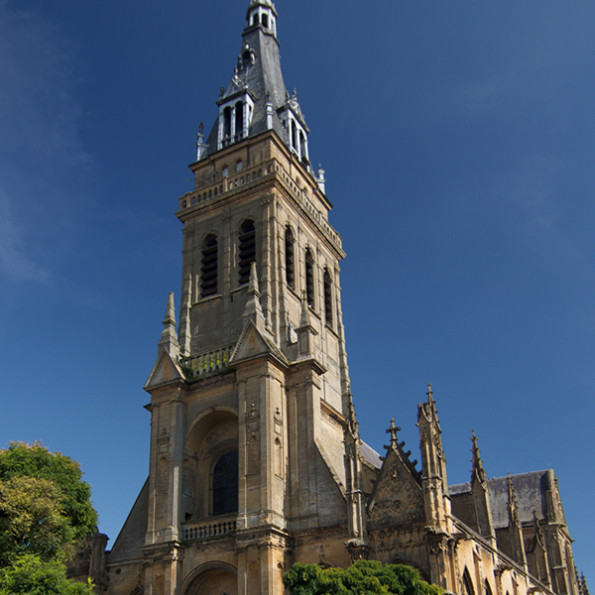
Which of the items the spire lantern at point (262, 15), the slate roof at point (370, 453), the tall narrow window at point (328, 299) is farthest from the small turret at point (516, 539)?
the spire lantern at point (262, 15)

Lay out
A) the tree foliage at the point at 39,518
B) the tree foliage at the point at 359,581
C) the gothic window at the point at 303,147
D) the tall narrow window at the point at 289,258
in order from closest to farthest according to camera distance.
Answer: the tree foliage at the point at 359,581 < the tree foliage at the point at 39,518 < the tall narrow window at the point at 289,258 < the gothic window at the point at 303,147

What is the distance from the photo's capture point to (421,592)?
22.9m

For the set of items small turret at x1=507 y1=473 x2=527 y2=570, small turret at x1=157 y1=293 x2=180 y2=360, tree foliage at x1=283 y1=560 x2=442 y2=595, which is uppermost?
small turret at x1=157 y1=293 x2=180 y2=360

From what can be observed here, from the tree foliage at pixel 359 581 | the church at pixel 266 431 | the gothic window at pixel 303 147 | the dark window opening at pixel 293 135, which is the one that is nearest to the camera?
the tree foliage at pixel 359 581

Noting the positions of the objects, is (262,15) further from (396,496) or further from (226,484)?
(396,496)

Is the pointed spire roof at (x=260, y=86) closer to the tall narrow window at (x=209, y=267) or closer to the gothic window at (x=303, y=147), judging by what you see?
the gothic window at (x=303, y=147)

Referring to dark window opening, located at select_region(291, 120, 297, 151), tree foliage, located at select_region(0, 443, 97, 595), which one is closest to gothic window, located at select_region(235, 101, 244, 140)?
dark window opening, located at select_region(291, 120, 297, 151)

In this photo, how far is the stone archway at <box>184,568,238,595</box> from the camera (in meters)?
29.2

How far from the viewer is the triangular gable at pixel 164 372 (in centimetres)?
3372

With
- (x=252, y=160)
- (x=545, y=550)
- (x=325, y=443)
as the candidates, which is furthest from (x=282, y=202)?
(x=545, y=550)

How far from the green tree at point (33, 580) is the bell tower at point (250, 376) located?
6.03 metres

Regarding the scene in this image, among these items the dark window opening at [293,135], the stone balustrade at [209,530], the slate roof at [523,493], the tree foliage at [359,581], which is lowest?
the tree foliage at [359,581]

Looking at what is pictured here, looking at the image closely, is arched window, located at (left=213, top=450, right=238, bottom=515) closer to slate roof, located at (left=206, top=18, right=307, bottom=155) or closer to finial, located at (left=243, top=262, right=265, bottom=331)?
finial, located at (left=243, top=262, right=265, bottom=331)

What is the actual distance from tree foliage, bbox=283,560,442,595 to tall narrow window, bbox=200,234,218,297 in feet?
57.2
